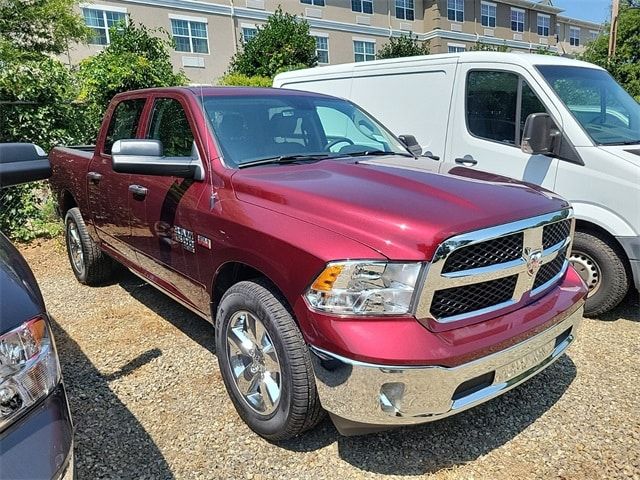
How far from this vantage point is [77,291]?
5070 mm

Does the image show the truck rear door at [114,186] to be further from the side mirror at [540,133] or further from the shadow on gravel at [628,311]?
the shadow on gravel at [628,311]

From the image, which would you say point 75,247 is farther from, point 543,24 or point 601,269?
point 543,24

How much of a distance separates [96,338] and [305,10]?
1016 inches

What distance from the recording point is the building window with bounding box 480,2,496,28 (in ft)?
110

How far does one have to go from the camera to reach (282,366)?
7.71 feet

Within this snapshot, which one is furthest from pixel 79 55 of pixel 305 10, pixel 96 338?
pixel 96 338

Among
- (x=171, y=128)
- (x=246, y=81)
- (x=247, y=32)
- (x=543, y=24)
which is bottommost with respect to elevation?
(x=171, y=128)

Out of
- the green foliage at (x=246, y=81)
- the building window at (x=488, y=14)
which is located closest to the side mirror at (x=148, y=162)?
the green foliage at (x=246, y=81)

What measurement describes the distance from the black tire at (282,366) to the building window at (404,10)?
31.7 metres

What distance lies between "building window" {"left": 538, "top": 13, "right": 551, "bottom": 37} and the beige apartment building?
76 mm

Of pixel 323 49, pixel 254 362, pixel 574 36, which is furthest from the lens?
pixel 574 36

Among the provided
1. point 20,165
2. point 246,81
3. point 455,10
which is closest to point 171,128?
point 20,165

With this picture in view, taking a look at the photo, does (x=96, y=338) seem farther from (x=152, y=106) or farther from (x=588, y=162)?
(x=588, y=162)

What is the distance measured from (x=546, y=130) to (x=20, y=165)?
12.9ft
